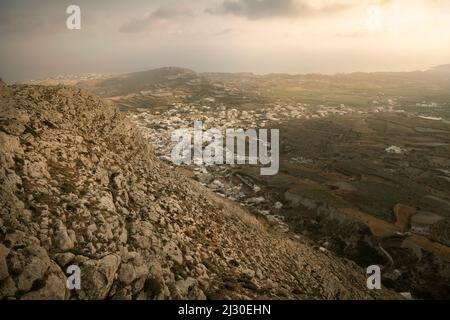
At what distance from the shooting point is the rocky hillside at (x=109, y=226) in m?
10.3

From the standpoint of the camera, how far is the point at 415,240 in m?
31.9

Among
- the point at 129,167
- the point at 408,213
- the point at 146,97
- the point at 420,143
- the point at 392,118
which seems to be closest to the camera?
the point at 129,167

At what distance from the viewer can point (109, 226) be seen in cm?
1267

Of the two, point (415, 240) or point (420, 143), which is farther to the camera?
point (420, 143)

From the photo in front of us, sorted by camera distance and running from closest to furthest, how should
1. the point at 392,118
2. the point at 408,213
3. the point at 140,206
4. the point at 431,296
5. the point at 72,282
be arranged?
the point at 72,282, the point at 140,206, the point at 431,296, the point at 408,213, the point at 392,118

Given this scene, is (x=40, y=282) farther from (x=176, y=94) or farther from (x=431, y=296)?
(x=176, y=94)

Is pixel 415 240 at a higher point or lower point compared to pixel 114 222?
lower

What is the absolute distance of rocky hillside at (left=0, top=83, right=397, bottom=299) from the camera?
10.3 meters

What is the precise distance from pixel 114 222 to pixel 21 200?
3.32 metres

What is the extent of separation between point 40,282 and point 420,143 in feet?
284

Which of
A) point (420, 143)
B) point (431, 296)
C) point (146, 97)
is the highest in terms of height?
point (146, 97)

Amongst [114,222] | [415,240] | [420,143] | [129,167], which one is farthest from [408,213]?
[420,143]
